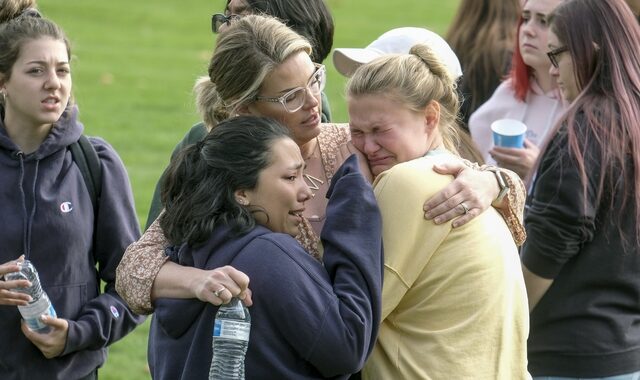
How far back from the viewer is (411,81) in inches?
138

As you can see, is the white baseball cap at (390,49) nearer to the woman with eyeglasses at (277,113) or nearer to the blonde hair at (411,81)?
the woman with eyeglasses at (277,113)

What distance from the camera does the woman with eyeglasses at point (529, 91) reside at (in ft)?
18.1

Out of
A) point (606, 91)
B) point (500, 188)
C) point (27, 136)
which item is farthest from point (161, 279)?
point (606, 91)

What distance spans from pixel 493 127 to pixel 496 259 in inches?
70.9

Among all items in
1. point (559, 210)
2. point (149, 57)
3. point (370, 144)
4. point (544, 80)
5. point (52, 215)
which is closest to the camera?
point (370, 144)

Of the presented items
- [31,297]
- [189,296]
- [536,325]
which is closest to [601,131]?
[536,325]

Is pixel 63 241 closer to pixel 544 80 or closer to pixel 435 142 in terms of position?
pixel 435 142

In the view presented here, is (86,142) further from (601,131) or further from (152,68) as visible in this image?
(152,68)

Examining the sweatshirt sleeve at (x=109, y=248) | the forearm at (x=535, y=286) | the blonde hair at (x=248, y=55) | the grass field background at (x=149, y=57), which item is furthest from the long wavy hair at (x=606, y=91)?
the grass field background at (x=149, y=57)

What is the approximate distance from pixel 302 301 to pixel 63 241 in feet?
5.15

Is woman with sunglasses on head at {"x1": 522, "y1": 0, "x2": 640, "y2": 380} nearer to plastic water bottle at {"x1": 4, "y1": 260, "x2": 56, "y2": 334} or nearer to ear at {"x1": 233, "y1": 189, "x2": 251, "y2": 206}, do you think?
ear at {"x1": 233, "y1": 189, "x2": 251, "y2": 206}

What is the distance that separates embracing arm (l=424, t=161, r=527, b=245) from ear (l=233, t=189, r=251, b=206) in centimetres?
50

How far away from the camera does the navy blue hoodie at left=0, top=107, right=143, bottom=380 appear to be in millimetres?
4281

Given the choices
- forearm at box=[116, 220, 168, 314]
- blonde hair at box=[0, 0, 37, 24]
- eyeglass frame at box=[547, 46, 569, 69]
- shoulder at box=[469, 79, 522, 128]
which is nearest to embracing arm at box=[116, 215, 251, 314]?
forearm at box=[116, 220, 168, 314]
